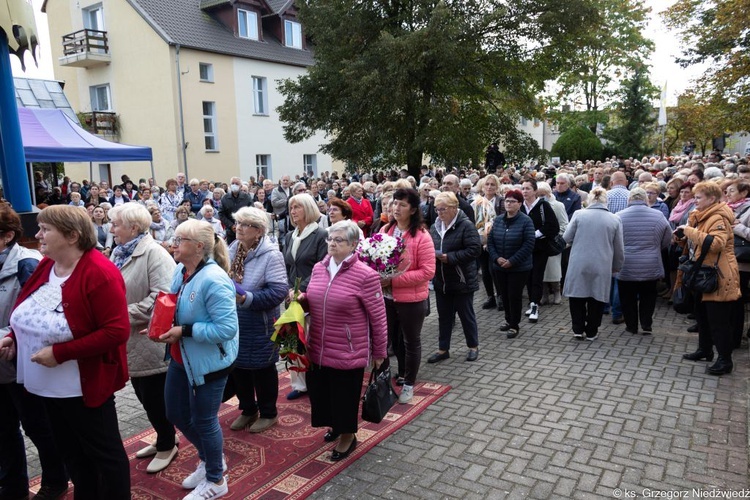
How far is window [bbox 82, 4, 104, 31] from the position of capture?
26.4 meters

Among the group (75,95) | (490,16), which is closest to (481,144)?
(490,16)

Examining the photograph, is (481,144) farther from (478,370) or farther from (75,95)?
(75,95)

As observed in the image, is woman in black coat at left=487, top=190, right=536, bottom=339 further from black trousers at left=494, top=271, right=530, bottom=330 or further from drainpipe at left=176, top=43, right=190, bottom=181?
drainpipe at left=176, top=43, right=190, bottom=181

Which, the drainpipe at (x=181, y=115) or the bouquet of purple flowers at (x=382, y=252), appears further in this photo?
the drainpipe at (x=181, y=115)

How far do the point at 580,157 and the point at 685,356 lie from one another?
29854 mm

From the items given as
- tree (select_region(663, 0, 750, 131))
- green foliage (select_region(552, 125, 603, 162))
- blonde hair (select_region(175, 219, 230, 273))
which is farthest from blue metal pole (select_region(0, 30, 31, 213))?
green foliage (select_region(552, 125, 603, 162))

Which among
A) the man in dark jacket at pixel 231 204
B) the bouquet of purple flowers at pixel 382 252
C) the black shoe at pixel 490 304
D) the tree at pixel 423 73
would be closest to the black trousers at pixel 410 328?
the bouquet of purple flowers at pixel 382 252

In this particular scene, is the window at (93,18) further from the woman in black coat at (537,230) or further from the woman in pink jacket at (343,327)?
the woman in pink jacket at (343,327)

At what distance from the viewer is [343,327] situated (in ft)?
13.4

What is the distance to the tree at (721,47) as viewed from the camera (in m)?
14.0

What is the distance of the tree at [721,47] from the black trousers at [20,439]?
15.6 metres

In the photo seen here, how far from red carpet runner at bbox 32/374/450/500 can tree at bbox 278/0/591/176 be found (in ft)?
42.4

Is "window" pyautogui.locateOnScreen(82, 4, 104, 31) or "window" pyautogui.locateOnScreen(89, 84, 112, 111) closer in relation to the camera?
"window" pyautogui.locateOnScreen(82, 4, 104, 31)

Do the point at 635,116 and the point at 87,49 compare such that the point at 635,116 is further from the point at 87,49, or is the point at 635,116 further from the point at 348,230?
the point at 348,230
